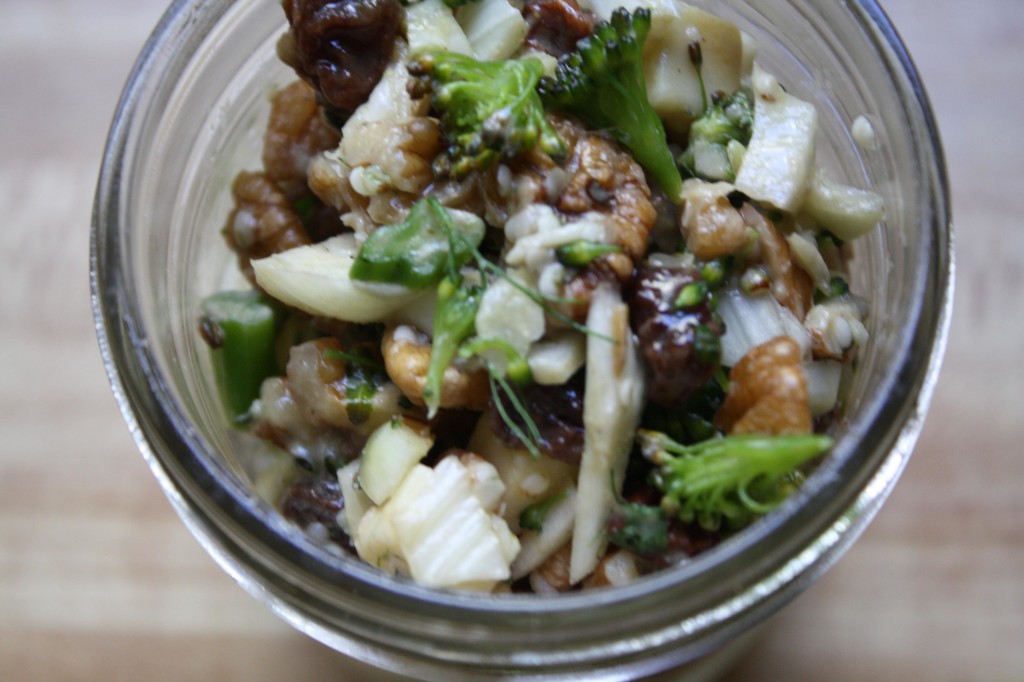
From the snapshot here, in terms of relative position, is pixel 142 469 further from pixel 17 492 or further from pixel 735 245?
pixel 735 245

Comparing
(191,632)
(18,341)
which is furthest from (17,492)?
(191,632)

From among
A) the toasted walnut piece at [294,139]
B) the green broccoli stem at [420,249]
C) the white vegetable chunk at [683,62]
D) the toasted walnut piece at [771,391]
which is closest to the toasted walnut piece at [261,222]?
the toasted walnut piece at [294,139]

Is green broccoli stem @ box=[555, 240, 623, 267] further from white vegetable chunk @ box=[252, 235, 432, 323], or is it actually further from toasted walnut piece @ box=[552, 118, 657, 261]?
white vegetable chunk @ box=[252, 235, 432, 323]

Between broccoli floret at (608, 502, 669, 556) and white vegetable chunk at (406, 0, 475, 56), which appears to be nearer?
broccoli floret at (608, 502, 669, 556)

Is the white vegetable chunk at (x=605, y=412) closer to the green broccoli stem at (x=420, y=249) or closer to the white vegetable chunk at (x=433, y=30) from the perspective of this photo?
the green broccoli stem at (x=420, y=249)

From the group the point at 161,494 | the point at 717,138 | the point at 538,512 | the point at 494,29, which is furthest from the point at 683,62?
the point at 161,494

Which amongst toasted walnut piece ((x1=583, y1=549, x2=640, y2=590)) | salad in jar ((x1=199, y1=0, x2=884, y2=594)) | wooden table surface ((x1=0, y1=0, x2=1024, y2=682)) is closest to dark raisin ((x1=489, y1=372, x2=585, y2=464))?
salad in jar ((x1=199, y1=0, x2=884, y2=594))
